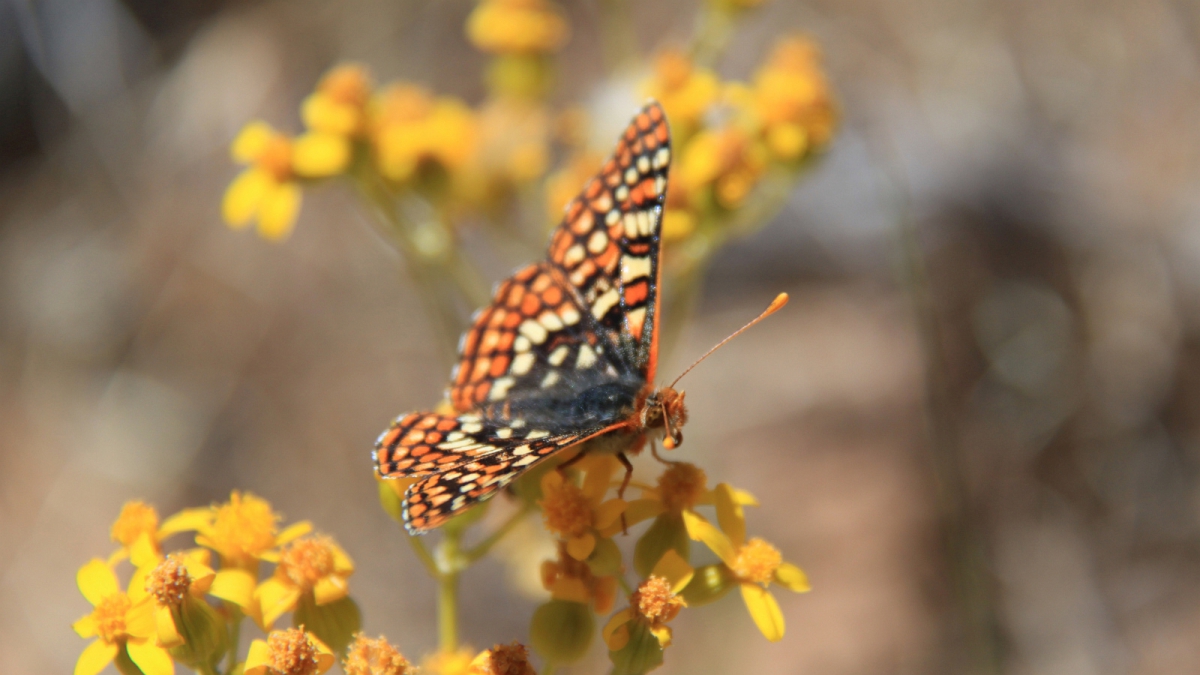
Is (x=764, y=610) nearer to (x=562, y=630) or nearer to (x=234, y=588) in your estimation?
(x=562, y=630)

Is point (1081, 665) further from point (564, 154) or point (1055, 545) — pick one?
point (564, 154)

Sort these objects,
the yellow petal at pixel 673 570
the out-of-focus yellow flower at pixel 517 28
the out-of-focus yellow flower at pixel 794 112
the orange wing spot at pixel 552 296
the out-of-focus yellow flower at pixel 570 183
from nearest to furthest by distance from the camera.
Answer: the yellow petal at pixel 673 570 < the orange wing spot at pixel 552 296 < the out-of-focus yellow flower at pixel 794 112 < the out-of-focus yellow flower at pixel 570 183 < the out-of-focus yellow flower at pixel 517 28

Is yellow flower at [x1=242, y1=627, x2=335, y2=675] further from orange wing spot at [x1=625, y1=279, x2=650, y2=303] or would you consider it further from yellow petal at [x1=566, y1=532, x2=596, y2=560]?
orange wing spot at [x1=625, y1=279, x2=650, y2=303]

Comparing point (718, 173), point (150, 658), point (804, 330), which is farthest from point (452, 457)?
point (804, 330)

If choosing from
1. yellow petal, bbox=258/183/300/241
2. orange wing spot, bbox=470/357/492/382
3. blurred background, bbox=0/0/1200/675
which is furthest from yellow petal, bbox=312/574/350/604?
blurred background, bbox=0/0/1200/675

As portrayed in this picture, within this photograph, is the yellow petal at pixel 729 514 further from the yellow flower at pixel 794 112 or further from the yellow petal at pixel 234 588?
the yellow flower at pixel 794 112

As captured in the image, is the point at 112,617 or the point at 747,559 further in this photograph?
the point at 747,559

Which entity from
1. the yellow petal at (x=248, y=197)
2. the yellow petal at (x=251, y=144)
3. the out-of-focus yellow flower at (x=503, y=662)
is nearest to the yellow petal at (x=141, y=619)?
the out-of-focus yellow flower at (x=503, y=662)
